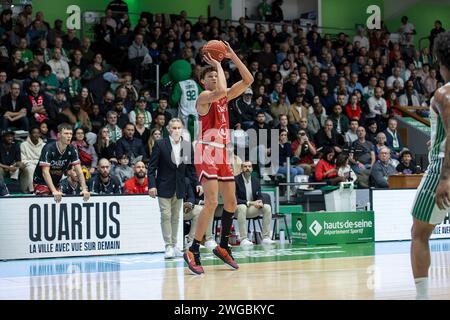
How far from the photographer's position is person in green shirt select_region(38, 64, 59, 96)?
54.7 feet

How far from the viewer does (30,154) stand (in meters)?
14.3

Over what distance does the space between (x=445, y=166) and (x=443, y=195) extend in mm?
211

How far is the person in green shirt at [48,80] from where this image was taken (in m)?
16.7

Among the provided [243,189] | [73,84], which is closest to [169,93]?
[73,84]

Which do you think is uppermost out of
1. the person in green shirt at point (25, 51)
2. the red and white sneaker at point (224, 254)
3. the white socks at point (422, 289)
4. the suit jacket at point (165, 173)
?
the person in green shirt at point (25, 51)

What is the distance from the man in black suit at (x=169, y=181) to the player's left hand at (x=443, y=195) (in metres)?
6.16

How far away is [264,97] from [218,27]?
3.22m

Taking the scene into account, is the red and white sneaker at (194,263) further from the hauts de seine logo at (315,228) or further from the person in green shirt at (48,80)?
the person in green shirt at (48,80)

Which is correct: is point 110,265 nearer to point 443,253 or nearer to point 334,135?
point 443,253

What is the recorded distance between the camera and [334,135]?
1823 cm

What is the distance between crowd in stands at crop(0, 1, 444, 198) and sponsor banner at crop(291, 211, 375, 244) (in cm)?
159

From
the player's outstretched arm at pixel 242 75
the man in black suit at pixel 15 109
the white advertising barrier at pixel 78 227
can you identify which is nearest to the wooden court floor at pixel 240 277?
the white advertising barrier at pixel 78 227

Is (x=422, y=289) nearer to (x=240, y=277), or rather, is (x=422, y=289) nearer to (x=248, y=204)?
(x=240, y=277)

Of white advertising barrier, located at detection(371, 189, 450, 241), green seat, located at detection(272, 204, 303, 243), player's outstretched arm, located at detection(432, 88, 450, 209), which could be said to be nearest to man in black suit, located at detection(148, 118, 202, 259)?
green seat, located at detection(272, 204, 303, 243)
